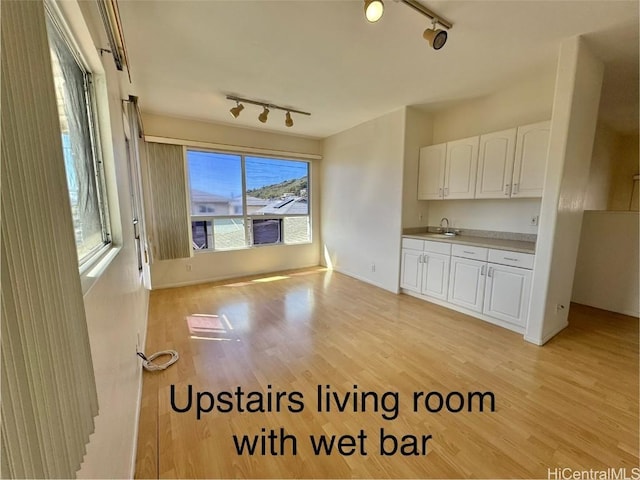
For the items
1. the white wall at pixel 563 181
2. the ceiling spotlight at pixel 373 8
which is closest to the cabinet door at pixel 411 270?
the white wall at pixel 563 181

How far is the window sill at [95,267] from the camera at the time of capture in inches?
33.8

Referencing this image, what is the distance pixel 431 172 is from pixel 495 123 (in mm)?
890

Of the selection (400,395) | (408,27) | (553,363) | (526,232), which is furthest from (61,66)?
(526,232)

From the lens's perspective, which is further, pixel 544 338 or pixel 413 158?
pixel 413 158

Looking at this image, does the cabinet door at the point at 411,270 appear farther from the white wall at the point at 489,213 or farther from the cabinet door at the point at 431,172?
the cabinet door at the point at 431,172

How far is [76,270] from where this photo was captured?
1.95ft

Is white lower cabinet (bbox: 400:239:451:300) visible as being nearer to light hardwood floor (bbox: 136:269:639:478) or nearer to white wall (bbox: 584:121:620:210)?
light hardwood floor (bbox: 136:269:639:478)

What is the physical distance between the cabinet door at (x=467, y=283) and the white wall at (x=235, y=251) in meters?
2.94

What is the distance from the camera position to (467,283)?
122 inches

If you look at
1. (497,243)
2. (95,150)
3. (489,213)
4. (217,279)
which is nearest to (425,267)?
(497,243)

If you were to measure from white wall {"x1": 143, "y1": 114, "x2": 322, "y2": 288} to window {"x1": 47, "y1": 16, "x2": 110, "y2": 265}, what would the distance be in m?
2.85

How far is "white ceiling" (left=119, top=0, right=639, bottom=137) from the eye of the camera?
1802 mm

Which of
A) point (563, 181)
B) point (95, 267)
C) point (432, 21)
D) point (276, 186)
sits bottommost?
point (95, 267)
